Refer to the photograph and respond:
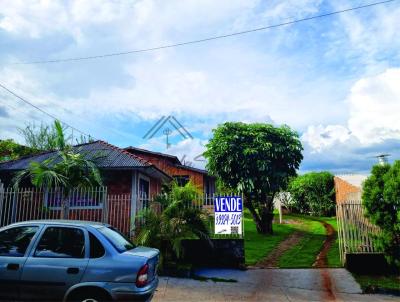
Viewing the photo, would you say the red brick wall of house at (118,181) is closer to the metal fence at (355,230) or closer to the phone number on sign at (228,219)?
the phone number on sign at (228,219)

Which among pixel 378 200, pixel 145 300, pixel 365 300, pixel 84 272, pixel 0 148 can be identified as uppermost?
pixel 0 148

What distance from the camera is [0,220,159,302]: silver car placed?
530 centimetres

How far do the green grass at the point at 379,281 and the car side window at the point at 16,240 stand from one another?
7220mm

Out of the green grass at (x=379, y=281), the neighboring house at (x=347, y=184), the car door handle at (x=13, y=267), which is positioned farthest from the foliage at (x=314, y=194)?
the car door handle at (x=13, y=267)

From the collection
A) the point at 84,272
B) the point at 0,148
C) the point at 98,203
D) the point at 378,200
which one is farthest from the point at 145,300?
the point at 0,148

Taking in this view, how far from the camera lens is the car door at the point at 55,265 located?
5.36 metres

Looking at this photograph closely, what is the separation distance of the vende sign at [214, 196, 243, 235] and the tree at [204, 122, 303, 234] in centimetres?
689

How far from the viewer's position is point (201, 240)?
1051 centimetres

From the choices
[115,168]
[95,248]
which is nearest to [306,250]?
[115,168]

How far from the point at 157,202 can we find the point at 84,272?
5.37 m

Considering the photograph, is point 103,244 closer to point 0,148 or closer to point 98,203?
point 98,203

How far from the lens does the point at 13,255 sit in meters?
5.68

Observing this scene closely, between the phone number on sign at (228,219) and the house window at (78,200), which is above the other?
the house window at (78,200)

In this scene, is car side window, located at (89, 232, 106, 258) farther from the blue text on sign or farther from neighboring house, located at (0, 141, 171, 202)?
neighboring house, located at (0, 141, 171, 202)
